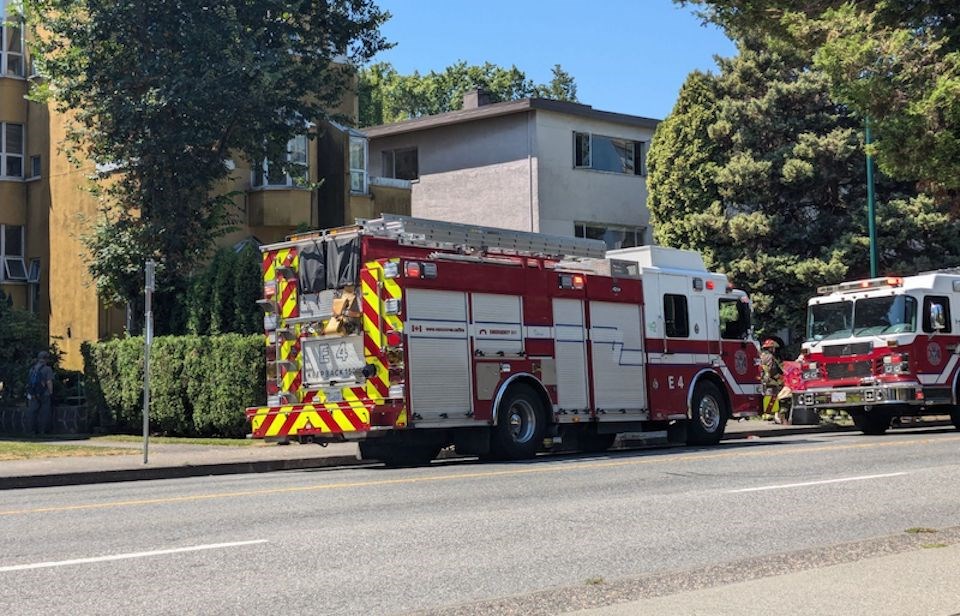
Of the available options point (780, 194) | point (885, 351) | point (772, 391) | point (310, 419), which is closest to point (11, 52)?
point (780, 194)

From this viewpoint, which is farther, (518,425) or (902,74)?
(518,425)

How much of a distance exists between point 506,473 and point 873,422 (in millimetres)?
11922

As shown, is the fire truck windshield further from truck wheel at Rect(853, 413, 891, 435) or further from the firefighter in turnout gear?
the firefighter in turnout gear

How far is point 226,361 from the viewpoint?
2555 centimetres

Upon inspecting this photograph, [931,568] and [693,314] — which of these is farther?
[693,314]

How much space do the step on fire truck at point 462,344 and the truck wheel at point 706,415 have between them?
0.05 meters

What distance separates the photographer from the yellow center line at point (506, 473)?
13023 millimetres

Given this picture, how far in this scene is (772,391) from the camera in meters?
29.4

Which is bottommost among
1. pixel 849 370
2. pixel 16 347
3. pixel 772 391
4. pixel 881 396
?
pixel 881 396

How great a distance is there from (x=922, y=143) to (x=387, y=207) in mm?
23090

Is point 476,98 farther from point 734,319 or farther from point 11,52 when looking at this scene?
point 734,319

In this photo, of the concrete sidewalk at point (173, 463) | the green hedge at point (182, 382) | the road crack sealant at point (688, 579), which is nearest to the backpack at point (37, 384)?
the green hedge at point (182, 382)

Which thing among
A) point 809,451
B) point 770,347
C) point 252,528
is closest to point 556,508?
point 252,528

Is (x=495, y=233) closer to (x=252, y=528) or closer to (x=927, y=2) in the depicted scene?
(x=927, y=2)
